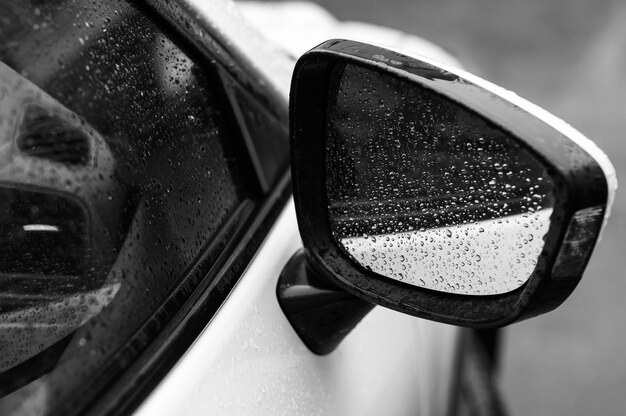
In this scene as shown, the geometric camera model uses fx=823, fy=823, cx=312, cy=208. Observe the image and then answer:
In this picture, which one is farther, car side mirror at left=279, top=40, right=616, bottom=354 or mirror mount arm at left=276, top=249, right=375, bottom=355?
mirror mount arm at left=276, top=249, right=375, bottom=355

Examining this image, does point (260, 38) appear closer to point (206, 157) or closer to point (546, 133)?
point (206, 157)

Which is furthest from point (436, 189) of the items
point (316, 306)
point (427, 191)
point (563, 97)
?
point (563, 97)

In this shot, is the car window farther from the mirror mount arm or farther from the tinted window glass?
the mirror mount arm

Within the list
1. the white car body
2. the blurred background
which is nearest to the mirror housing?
the white car body

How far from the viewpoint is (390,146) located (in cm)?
125

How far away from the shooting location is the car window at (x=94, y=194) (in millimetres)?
1133

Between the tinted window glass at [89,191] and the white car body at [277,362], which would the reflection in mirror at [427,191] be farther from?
the tinted window glass at [89,191]

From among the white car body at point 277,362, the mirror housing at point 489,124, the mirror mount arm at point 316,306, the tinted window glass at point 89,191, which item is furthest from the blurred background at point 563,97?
the tinted window glass at point 89,191

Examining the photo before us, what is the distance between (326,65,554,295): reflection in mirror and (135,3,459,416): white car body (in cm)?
18

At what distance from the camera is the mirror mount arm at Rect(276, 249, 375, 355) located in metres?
1.39

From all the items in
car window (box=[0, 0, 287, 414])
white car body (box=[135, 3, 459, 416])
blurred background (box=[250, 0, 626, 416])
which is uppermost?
car window (box=[0, 0, 287, 414])

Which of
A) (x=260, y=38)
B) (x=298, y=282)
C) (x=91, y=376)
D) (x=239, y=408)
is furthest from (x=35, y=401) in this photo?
(x=260, y=38)

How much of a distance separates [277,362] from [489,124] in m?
0.54

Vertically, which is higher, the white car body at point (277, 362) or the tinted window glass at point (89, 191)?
the tinted window glass at point (89, 191)
